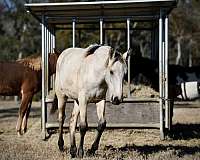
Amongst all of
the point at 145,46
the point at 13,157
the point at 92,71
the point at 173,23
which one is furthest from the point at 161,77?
the point at 145,46

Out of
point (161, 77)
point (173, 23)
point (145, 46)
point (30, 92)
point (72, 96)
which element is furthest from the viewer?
point (145, 46)

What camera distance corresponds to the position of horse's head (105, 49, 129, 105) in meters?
7.24

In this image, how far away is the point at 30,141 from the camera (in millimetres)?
10727

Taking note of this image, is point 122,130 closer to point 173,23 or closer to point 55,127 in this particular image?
point 55,127

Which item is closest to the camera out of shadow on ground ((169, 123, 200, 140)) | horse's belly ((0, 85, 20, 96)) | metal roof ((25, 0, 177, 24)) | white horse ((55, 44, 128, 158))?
white horse ((55, 44, 128, 158))

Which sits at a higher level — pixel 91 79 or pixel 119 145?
pixel 91 79

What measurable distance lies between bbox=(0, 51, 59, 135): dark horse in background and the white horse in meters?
3.42

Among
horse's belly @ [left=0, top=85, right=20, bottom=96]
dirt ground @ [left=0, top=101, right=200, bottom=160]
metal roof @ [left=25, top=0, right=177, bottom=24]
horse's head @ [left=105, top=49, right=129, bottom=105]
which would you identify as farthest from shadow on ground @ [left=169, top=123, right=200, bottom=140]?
horse's head @ [left=105, top=49, right=129, bottom=105]

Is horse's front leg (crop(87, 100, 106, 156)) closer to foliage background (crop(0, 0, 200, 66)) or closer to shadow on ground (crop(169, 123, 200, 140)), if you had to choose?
shadow on ground (crop(169, 123, 200, 140))

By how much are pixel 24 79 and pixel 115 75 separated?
521cm

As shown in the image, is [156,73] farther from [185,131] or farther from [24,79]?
[24,79]

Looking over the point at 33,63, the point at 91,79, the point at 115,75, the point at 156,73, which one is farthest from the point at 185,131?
the point at 115,75

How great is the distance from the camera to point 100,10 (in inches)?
432

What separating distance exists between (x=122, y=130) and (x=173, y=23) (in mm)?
23944
